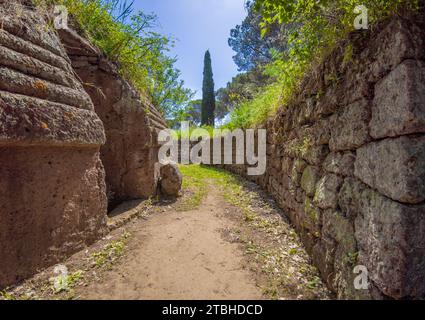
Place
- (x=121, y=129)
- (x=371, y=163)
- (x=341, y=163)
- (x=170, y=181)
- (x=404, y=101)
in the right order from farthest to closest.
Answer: (x=170, y=181) < (x=121, y=129) < (x=341, y=163) < (x=371, y=163) < (x=404, y=101)

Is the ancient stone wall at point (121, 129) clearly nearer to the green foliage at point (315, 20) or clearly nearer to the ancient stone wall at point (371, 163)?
the green foliage at point (315, 20)

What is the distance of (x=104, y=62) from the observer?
13.1ft

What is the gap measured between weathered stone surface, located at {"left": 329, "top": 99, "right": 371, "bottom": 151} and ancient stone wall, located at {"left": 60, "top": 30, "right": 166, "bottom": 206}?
359 centimetres

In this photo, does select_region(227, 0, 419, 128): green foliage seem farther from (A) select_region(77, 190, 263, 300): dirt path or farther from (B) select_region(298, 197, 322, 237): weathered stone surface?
(A) select_region(77, 190, 263, 300): dirt path

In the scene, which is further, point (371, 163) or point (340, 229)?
point (340, 229)

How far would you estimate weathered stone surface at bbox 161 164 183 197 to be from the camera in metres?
5.28

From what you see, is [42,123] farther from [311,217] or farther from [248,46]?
[248,46]

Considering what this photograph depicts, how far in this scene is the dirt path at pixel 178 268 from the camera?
2.12 m

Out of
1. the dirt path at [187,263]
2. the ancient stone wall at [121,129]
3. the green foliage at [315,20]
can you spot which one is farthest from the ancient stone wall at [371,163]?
the ancient stone wall at [121,129]

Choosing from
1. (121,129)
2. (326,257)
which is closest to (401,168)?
(326,257)

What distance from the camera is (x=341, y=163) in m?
2.17

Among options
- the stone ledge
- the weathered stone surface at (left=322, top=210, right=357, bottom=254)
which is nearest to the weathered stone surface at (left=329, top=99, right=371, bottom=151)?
the weathered stone surface at (left=322, top=210, right=357, bottom=254)

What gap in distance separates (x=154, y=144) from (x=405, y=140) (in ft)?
14.6

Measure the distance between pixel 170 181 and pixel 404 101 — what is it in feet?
15.2
